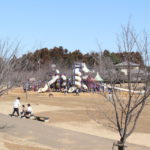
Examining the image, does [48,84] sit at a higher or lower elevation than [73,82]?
lower

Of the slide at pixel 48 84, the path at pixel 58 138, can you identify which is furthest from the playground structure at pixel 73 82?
the path at pixel 58 138

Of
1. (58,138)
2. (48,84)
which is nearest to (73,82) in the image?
(48,84)

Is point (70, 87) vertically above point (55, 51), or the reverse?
point (55, 51)

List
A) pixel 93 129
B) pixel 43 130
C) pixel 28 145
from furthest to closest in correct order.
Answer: pixel 93 129 < pixel 43 130 < pixel 28 145

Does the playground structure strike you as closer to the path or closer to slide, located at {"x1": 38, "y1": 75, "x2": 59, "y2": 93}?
slide, located at {"x1": 38, "y1": 75, "x2": 59, "y2": 93}

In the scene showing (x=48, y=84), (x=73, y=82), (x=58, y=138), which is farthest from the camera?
(x=48, y=84)

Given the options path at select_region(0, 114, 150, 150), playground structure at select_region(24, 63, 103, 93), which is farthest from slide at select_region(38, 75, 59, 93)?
path at select_region(0, 114, 150, 150)

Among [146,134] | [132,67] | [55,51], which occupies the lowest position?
[146,134]

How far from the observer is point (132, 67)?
9242mm

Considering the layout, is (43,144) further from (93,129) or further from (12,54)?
(93,129)

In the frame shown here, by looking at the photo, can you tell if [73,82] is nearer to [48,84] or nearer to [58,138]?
[48,84]

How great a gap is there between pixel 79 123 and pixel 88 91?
1472 inches

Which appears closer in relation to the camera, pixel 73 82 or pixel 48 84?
pixel 73 82

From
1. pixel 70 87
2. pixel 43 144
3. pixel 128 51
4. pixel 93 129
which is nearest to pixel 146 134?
pixel 93 129
